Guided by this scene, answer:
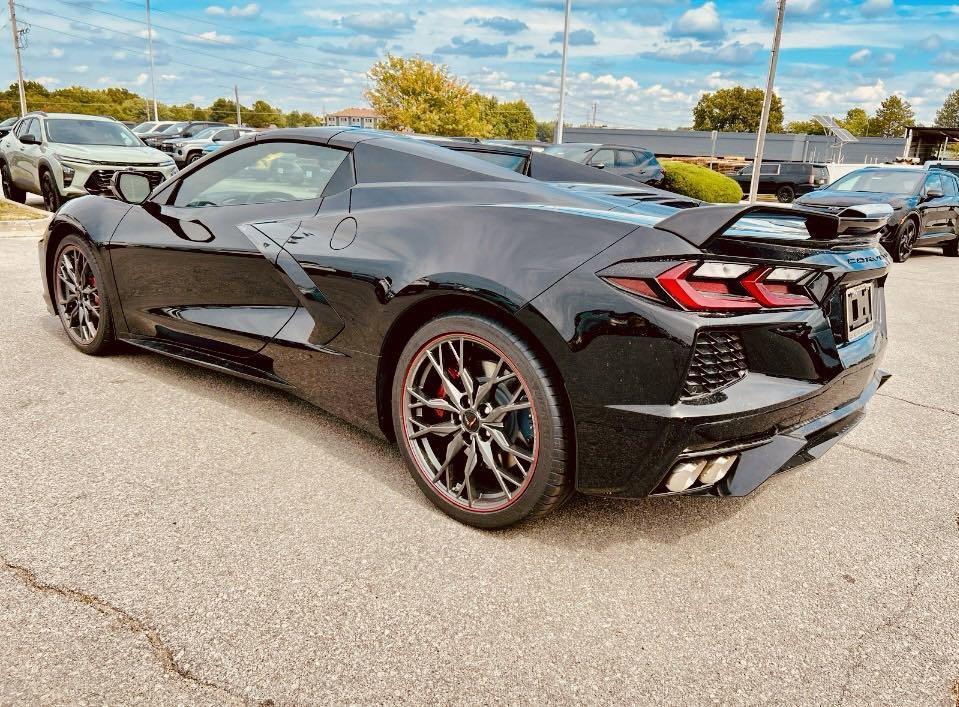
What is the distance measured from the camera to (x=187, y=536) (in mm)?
2553

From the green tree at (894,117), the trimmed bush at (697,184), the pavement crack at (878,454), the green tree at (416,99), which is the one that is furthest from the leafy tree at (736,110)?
the pavement crack at (878,454)

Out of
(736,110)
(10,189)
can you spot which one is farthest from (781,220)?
(736,110)

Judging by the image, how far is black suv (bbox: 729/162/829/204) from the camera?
2620 cm

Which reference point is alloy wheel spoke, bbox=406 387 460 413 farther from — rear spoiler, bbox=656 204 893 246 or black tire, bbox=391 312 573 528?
rear spoiler, bbox=656 204 893 246

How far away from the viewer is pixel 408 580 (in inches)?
92.9

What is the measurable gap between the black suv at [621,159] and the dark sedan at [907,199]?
676cm

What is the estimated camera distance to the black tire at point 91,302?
14.0 ft

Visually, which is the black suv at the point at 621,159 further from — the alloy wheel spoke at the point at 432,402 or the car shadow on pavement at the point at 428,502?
the alloy wheel spoke at the point at 432,402

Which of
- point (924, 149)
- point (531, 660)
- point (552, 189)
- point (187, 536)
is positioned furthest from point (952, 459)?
point (924, 149)

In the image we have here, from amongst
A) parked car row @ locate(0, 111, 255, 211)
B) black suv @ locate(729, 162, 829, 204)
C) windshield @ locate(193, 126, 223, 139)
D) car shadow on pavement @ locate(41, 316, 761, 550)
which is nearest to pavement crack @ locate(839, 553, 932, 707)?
car shadow on pavement @ locate(41, 316, 761, 550)

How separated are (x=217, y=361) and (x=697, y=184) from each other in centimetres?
1880

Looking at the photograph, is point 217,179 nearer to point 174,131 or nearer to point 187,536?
point 187,536

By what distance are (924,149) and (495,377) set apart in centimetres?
6192

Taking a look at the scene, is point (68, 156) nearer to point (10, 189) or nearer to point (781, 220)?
point (10, 189)
